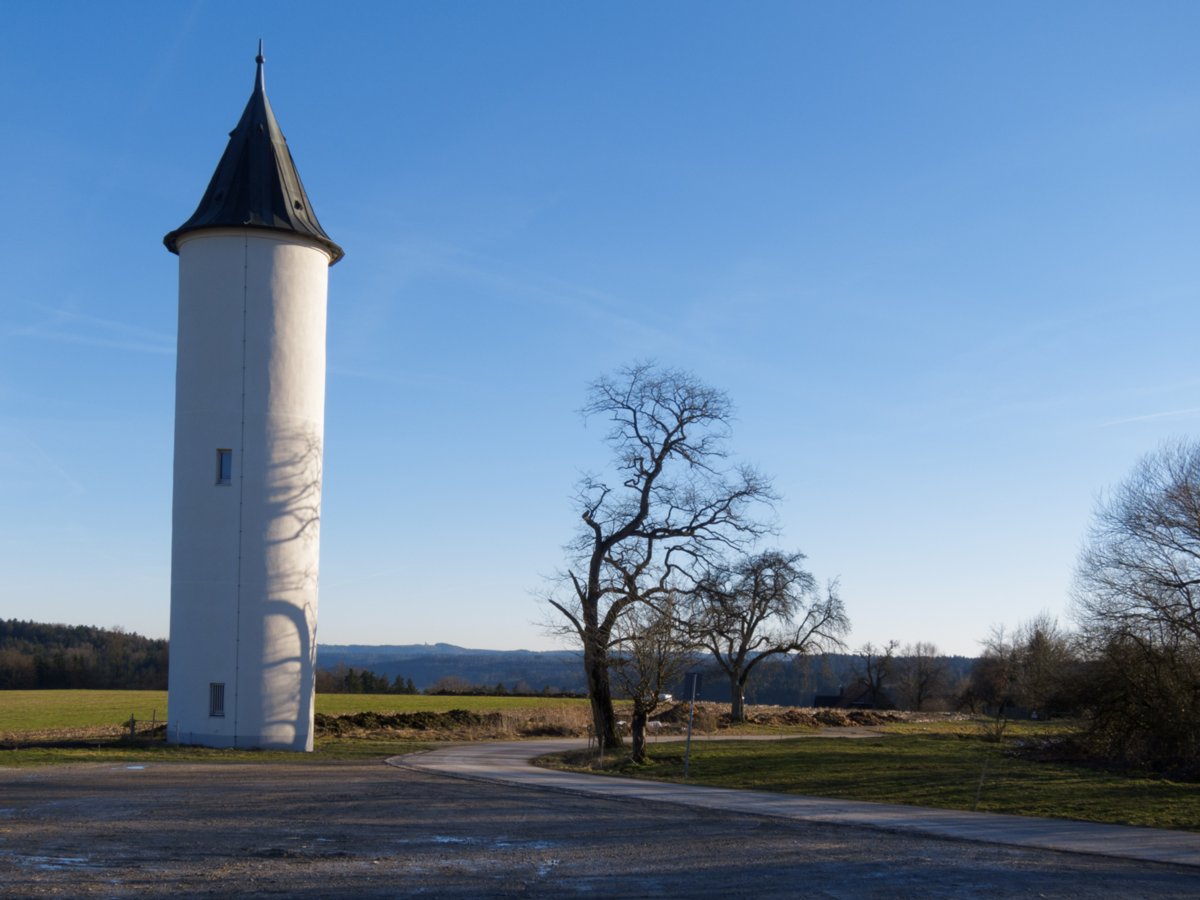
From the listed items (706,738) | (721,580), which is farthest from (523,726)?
(721,580)

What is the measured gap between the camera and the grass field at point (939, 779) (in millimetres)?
18797

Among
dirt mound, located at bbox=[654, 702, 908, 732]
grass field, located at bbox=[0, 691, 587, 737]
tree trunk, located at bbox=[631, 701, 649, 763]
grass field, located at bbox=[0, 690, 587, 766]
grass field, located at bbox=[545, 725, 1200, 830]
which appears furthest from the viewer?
dirt mound, located at bbox=[654, 702, 908, 732]

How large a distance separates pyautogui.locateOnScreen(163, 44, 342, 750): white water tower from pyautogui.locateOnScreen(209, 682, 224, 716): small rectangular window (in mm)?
34

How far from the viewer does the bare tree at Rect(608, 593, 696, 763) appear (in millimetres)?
26750

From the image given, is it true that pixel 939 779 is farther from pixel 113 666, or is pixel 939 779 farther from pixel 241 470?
pixel 113 666

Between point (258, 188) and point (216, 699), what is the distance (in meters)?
12.7

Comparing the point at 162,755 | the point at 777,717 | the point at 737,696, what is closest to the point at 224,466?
the point at 162,755

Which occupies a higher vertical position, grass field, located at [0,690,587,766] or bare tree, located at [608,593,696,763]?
bare tree, located at [608,593,696,763]

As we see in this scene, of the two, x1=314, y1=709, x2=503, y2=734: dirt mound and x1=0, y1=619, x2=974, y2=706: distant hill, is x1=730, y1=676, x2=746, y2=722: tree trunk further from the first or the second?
x1=314, y1=709, x2=503, y2=734: dirt mound

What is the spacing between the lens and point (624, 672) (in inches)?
1086

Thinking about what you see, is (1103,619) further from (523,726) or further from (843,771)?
(523,726)

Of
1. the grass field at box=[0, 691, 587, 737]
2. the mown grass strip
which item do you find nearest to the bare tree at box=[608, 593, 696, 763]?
the mown grass strip

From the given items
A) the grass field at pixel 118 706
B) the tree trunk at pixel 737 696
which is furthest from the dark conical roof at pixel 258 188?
the tree trunk at pixel 737 696

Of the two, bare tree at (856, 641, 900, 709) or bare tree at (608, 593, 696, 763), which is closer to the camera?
bare tree at (608, 593, 696, 763)
